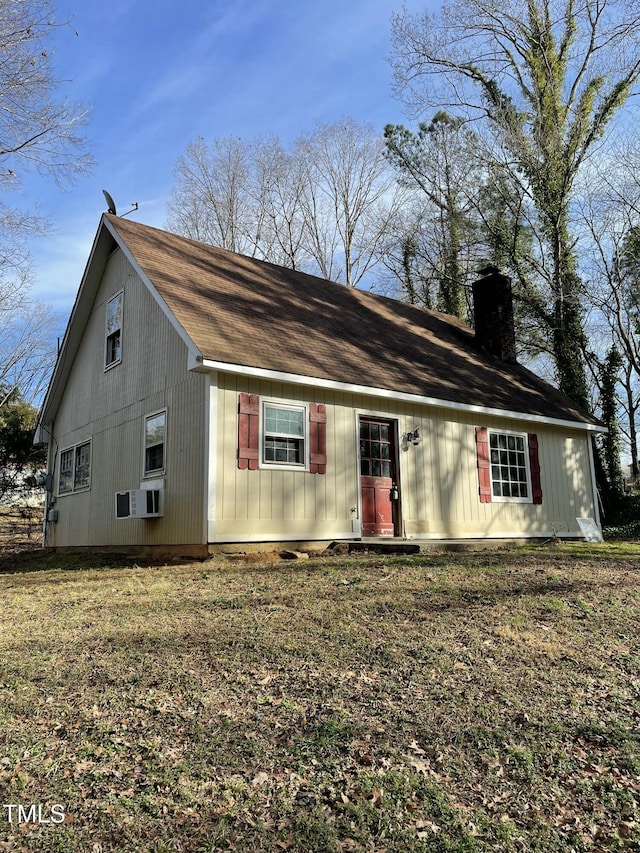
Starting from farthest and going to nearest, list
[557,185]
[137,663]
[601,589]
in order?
[557,185]
[601,589]
[137,663]

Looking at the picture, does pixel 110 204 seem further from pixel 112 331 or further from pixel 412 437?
pixel 412 437

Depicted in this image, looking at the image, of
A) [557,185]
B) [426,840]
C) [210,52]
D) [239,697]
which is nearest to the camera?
[426,840]

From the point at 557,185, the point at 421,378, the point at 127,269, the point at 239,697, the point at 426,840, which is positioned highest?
the point at 557,185

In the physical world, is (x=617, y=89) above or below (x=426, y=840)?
above

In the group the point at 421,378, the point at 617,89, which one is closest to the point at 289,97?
the point at 421,378

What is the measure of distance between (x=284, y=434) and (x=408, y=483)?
2766mm

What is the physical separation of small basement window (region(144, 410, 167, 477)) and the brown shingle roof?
6.18 ft

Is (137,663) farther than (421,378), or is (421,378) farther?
(421,378)

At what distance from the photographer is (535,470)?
13.5 meters

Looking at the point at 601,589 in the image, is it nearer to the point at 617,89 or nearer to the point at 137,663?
the point at 137,663

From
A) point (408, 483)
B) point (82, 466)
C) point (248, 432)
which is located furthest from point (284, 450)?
point (82, 466)

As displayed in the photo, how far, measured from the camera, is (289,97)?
15.3 m

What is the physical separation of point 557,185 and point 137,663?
64.5ft

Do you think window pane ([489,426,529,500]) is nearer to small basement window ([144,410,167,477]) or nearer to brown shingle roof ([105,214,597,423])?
brown shingle roof ([105,214,597,423])
